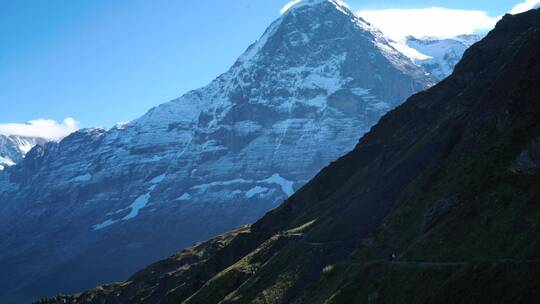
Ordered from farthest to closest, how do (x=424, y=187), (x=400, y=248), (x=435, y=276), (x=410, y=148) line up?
(x=410, y=148) < (x=424, y=187) < (x=400, y=248) < (x=435, y=276)

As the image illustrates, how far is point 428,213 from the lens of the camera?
3147 inches

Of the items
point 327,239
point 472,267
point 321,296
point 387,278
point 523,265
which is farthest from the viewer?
point 327,239

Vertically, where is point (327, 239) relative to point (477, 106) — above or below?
below

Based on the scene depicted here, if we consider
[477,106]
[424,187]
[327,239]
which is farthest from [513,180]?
[327,239]

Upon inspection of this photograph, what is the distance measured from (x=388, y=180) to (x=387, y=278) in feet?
151

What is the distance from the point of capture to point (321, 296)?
85.9 m

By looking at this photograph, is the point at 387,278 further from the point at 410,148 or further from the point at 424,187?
the point at 410,148

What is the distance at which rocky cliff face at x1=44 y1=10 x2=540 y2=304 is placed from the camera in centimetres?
5988

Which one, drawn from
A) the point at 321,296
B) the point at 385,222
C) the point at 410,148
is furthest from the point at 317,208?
the point at 321,296

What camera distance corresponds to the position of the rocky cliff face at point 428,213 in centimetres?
5988

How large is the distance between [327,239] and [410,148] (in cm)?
2457

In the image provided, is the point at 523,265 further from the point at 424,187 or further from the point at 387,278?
the point at 424,187

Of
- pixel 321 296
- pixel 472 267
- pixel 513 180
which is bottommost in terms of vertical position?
pixel 321 296

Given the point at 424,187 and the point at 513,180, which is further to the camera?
the point at 424,187
